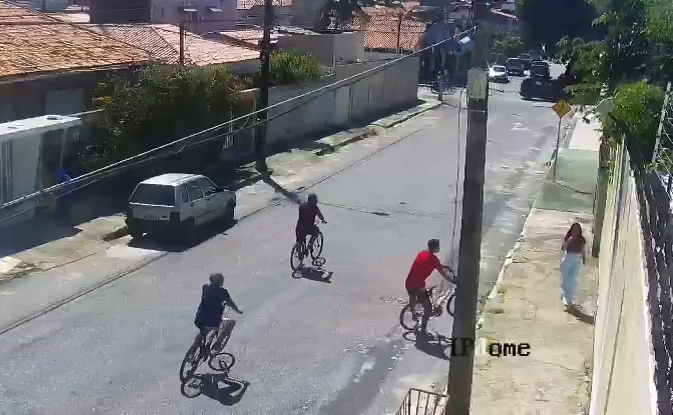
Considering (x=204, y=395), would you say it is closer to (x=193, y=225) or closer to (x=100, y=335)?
(x=100, y=335)

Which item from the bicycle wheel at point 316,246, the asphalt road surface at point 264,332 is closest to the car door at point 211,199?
the asphalt road surface at point 264,332

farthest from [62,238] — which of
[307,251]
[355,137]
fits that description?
[355,137]

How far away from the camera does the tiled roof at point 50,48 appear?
22.2 metres

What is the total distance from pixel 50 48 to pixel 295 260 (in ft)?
37.2

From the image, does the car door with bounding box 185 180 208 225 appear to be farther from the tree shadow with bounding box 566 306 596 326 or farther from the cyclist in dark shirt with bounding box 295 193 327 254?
the tree shadow with bounding box 566 306 596 326

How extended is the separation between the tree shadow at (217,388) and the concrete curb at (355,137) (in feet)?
26.2

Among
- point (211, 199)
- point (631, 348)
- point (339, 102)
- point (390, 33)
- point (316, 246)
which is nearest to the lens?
point (631, 348)

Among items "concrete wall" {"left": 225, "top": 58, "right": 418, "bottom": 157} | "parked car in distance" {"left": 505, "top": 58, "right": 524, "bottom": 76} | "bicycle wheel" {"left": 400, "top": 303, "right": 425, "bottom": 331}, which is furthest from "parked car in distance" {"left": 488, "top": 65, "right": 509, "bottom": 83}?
"bicycle wheel" {"left": 400, "top": 303, "right": 425, "bottom": 331}

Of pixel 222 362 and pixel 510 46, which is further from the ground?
pixel 510 46

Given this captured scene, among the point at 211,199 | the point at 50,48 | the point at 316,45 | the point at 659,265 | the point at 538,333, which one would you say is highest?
the point at 316,45

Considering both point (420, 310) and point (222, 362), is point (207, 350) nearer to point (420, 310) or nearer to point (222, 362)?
point (222, 362)

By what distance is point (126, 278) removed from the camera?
1547 cm

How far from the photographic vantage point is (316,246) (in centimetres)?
1723

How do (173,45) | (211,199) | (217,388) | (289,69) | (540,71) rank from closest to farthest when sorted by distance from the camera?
(217,388) → (211,199) → (173,45) → (289,69) → (540,71)
